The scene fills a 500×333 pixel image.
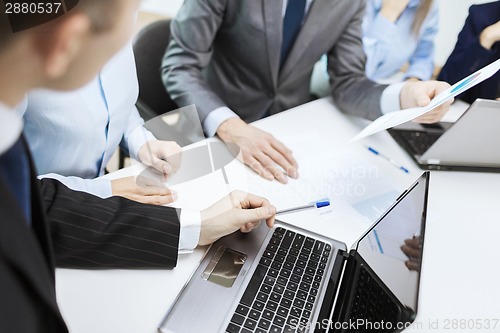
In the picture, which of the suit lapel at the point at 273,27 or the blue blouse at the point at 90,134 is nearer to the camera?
the blue blouse at the point at 90,134

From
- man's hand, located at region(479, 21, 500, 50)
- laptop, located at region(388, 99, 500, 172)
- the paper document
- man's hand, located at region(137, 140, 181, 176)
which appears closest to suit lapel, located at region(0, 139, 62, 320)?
man's hand, located at region(137, 140, 181, 176)

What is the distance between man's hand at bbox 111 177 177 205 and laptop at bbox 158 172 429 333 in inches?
5.0

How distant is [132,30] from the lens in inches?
9.8

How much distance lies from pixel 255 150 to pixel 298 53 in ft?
1.27

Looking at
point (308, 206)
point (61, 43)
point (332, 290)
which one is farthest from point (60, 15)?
point (308, 206)

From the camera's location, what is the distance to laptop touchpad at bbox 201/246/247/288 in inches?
24.3

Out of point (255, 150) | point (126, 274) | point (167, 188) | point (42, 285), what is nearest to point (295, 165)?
point (255, 150)

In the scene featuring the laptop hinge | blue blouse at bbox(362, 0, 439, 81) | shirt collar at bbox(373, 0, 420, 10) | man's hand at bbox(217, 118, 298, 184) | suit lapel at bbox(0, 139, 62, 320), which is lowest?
blue blouse at bbox(362, 0, 439, 81)

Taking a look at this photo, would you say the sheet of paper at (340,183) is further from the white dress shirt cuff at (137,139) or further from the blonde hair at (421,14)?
the blonde hair at (421,14)

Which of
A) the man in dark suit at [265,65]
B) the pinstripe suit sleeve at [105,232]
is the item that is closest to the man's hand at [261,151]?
the man in dark suit at [265,65]

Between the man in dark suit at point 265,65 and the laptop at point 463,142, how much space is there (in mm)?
62

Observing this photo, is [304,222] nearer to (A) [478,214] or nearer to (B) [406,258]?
(B) [406,258]

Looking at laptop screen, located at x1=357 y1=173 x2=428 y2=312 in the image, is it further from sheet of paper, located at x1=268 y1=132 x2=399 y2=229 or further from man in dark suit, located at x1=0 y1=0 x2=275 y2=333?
man in dark suit, located at x1=0 y1=0 x2=275 y2=333

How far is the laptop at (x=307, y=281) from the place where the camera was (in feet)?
1.81
